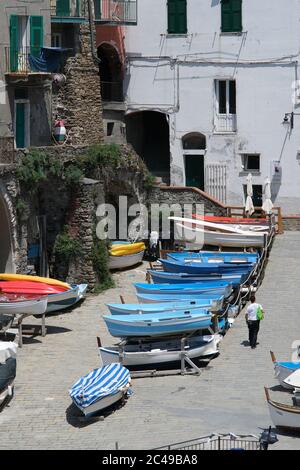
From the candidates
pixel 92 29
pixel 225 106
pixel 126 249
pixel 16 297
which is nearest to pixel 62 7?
pixel 92 29

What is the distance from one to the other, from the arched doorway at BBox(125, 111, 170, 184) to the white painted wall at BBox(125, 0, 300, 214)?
191 centimetres

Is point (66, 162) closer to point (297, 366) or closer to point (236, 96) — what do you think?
point (236, 96)

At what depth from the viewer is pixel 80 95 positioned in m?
50.9

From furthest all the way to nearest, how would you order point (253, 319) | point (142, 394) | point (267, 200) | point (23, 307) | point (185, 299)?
1. point (267, 200)
2. point (185, 299)
3. point (23, 307)
4. point (253, 319)
5. point (142, 394)

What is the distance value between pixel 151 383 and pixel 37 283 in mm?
7153

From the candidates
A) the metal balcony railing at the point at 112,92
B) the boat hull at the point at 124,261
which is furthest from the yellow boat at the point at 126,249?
the metal balcony railing at the point at 112,92

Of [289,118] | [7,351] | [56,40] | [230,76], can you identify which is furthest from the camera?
[230,76]

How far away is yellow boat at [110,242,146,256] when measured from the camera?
48344mm

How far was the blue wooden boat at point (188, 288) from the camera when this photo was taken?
41812 millimetres

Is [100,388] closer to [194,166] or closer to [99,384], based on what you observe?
[99,384]

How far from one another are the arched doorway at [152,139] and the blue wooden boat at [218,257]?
8672 mm

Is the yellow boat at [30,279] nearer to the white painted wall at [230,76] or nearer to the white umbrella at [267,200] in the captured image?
the white umbrella at [267,200]

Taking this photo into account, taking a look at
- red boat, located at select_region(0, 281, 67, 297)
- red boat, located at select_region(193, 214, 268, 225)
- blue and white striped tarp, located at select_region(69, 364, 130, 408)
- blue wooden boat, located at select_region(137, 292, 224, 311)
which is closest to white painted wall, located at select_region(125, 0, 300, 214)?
red boat, located at select_region(193, 214, 268, 225)

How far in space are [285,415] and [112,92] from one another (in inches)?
1035
